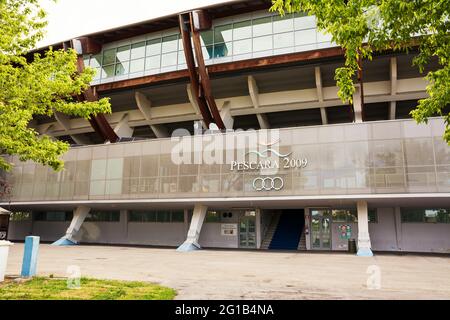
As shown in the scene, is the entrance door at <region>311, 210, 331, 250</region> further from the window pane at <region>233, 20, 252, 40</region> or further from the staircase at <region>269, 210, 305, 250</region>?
the window pane at <region>233, 20, 252, 40</region>

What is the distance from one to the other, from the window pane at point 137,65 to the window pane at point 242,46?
8.36 meters

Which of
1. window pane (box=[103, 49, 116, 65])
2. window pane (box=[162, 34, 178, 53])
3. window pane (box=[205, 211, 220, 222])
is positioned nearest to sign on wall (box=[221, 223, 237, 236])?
window pane (box=[205, 211, 220, 222])

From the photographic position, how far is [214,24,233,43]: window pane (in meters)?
27.7

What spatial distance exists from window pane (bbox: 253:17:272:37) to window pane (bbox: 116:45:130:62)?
38.0ft

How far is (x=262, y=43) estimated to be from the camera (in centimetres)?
2670

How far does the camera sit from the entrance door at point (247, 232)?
28734mm

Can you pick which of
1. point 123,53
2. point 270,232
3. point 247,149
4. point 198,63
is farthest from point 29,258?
point 123,53

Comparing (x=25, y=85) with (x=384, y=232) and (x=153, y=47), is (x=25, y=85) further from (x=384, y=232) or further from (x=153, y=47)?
(x=384, y=232)

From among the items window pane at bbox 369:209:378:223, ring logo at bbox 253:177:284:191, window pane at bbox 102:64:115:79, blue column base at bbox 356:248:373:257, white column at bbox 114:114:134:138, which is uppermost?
window pane at bbox 102:64:115:79

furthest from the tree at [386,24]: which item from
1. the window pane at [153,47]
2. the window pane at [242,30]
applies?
the window pane at [153,47]

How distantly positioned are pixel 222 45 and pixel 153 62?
20.5 feet

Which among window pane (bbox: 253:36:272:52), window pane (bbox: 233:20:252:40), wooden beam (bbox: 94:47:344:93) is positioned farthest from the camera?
window pane (bbox: 233:20:252:40)

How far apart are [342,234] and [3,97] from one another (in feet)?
76.4
